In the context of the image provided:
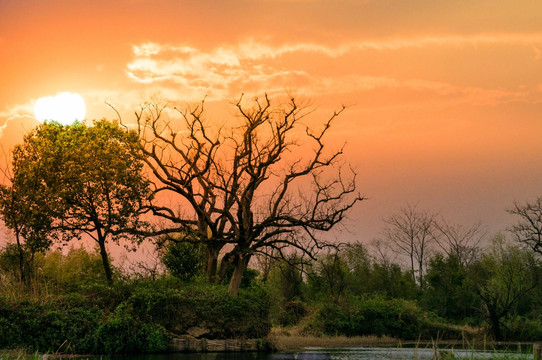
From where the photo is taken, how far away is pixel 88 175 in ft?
103

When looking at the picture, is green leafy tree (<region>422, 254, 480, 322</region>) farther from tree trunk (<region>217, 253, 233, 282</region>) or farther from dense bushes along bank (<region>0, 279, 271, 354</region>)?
dense bushes along bank (<region>0, 279, 271, 354</region>)

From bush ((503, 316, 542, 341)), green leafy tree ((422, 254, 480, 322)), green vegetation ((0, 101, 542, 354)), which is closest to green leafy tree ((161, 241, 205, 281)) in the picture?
green vegetation ((0, 101, 542, 354))

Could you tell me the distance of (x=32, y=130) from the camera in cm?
3347

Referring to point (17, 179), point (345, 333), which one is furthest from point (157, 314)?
point (345, 333)

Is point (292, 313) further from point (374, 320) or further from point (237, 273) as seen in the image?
point (237, 273)

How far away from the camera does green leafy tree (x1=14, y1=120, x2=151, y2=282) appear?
31.4 metres

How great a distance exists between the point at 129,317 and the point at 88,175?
801 cm

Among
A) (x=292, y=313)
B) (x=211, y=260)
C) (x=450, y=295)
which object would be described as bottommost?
(x=292, y=313)

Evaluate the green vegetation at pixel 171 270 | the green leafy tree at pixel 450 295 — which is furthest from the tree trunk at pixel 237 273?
the green leafy tree at pixel 450 295

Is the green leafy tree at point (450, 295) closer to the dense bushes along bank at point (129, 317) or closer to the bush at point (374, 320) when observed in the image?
the bush at point (374, 320)

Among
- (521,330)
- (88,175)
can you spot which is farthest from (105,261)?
(521,330)

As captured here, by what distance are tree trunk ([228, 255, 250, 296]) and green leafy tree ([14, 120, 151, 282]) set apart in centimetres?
588

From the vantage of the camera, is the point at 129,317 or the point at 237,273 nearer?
the point at 129,317

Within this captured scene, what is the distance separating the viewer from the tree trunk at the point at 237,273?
33.6 meters
